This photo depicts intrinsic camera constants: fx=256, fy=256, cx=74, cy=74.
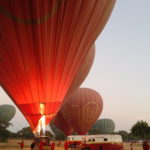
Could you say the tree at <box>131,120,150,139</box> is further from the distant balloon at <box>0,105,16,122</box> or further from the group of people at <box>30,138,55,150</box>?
the group of people at <box>30,138,55,150</box>

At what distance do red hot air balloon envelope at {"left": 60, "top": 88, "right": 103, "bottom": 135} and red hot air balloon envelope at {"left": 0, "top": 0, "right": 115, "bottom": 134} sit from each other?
25.7 meters

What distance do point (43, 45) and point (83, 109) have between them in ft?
95.1

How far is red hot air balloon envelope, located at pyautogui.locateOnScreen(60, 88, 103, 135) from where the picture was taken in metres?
42.1

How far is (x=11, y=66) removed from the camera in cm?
1519

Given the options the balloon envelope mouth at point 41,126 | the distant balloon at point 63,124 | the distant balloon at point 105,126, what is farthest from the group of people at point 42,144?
the distant balloon at point 105,126

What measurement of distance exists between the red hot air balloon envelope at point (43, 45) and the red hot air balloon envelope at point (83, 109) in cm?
2567

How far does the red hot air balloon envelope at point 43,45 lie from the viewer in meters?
12.5

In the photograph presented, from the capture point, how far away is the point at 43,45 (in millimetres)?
14000

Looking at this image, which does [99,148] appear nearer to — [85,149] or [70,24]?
[85,149]

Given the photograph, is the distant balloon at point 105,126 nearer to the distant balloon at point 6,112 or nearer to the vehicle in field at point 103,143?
the distant balloon at point 6,112

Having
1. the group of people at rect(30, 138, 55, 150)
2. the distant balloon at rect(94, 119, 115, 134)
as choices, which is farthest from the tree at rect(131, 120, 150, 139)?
the group of people at rect(30, 138, 55, 150)


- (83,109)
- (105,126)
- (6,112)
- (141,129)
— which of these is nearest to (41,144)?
(83,109)

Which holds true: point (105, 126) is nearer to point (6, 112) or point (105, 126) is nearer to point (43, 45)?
point (6, 112)

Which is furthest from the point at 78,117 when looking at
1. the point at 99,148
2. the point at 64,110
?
the point at 99,148
